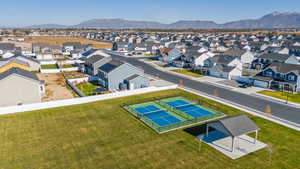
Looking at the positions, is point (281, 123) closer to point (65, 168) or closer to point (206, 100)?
point (206, 100)

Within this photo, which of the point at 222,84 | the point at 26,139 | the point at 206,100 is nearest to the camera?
the point at 26,139

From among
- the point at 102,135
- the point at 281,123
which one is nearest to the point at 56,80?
the point at 102,135

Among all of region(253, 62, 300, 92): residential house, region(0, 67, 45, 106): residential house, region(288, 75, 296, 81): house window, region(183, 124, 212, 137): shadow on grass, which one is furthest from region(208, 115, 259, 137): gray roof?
region(0, 67, 45, 106): residential house

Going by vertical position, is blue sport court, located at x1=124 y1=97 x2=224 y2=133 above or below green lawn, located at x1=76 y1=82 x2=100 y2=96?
below

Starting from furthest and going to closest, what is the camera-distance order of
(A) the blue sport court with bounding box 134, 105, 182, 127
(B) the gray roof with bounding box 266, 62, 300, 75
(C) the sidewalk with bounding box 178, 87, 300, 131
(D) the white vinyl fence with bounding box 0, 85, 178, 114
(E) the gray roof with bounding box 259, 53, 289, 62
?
(E) the gray roof with bounding box 259, 53, 289, 62, (B) the gray roof with bounding box 266, 62, 300, 75, (D) the white vinyl fence with bounding box 0, 85, 178, 114, (A) the blue sport court with bounding box 134, 105, 182, 127, (C) the sidewalk with bounding box 178, 87, 300, 131

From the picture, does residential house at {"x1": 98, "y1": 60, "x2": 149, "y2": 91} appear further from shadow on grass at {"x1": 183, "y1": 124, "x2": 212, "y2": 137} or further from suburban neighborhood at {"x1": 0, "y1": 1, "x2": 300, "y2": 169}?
shadow on grass at {"x1": 183, "y1": 124, "x2": 212, "y2": 137}

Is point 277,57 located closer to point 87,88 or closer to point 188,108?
point 188,108

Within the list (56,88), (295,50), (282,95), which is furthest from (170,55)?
(295,50)

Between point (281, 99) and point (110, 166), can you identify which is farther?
point (281, 99)
